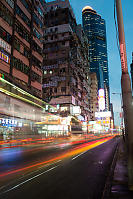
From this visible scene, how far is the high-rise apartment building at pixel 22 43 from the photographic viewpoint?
103ft

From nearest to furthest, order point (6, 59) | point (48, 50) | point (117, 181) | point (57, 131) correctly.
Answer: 1. point (117, 181)
2. point (6, 59)
3. point (57, 131)
4. point (48, 50)

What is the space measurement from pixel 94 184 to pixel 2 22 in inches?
1274

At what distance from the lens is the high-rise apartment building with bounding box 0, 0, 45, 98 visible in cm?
3136

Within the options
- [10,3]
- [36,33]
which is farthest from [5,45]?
[36,33]

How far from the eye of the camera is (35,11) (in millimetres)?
45031

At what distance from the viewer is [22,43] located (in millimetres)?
37781

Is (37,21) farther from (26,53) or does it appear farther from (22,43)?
(26,53)

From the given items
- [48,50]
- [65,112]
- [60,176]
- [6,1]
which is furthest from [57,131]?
[48,50]

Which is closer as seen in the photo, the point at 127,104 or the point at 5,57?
the point at 127,104

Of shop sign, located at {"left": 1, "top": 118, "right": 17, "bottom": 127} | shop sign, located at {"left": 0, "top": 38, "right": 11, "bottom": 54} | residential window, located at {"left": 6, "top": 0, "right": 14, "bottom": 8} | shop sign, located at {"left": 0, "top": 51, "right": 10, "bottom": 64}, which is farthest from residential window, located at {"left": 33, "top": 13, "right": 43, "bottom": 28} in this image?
shop sign, located at {"left": 1, "top": 118, "right": 17, "bottom": 127}

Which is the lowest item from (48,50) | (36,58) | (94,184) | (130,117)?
(94,184)

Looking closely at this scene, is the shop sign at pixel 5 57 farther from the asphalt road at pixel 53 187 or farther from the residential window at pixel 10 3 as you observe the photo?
the asphalt road at pixel 53 187

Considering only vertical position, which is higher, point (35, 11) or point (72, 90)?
point (35, 11)

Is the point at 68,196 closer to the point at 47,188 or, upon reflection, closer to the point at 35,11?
the point at 47,188
